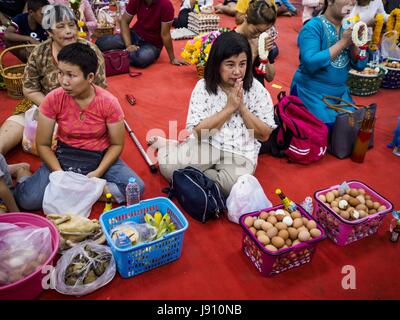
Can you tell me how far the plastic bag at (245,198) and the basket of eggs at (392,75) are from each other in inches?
111

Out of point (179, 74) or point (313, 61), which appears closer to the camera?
point (313, 61)

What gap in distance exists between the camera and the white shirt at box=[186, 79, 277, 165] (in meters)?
2.09

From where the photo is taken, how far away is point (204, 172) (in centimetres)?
219

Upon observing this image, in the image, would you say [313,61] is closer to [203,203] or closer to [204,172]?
[204,172]

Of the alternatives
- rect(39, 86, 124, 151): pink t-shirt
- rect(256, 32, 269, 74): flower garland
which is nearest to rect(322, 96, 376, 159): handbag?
rect(256, 32, 269, 74): flower garland

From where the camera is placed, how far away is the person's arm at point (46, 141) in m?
1.93

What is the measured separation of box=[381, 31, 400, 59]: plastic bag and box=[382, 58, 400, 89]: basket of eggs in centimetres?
10

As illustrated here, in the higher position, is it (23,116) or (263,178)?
(23,116)

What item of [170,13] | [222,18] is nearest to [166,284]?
[170,13]

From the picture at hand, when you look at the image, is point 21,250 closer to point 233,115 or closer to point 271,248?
point 271,248

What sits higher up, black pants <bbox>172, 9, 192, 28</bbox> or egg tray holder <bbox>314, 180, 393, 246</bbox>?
black pants <bbox>172, 9, 192, 28</bbox>

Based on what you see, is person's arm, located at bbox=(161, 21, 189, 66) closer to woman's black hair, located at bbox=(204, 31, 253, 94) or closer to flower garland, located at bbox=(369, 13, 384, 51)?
flower garland, located at bbox=(369, 13, 384, 51)

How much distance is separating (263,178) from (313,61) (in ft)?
3.06

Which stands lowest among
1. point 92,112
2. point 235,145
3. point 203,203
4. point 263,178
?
point 263,178
